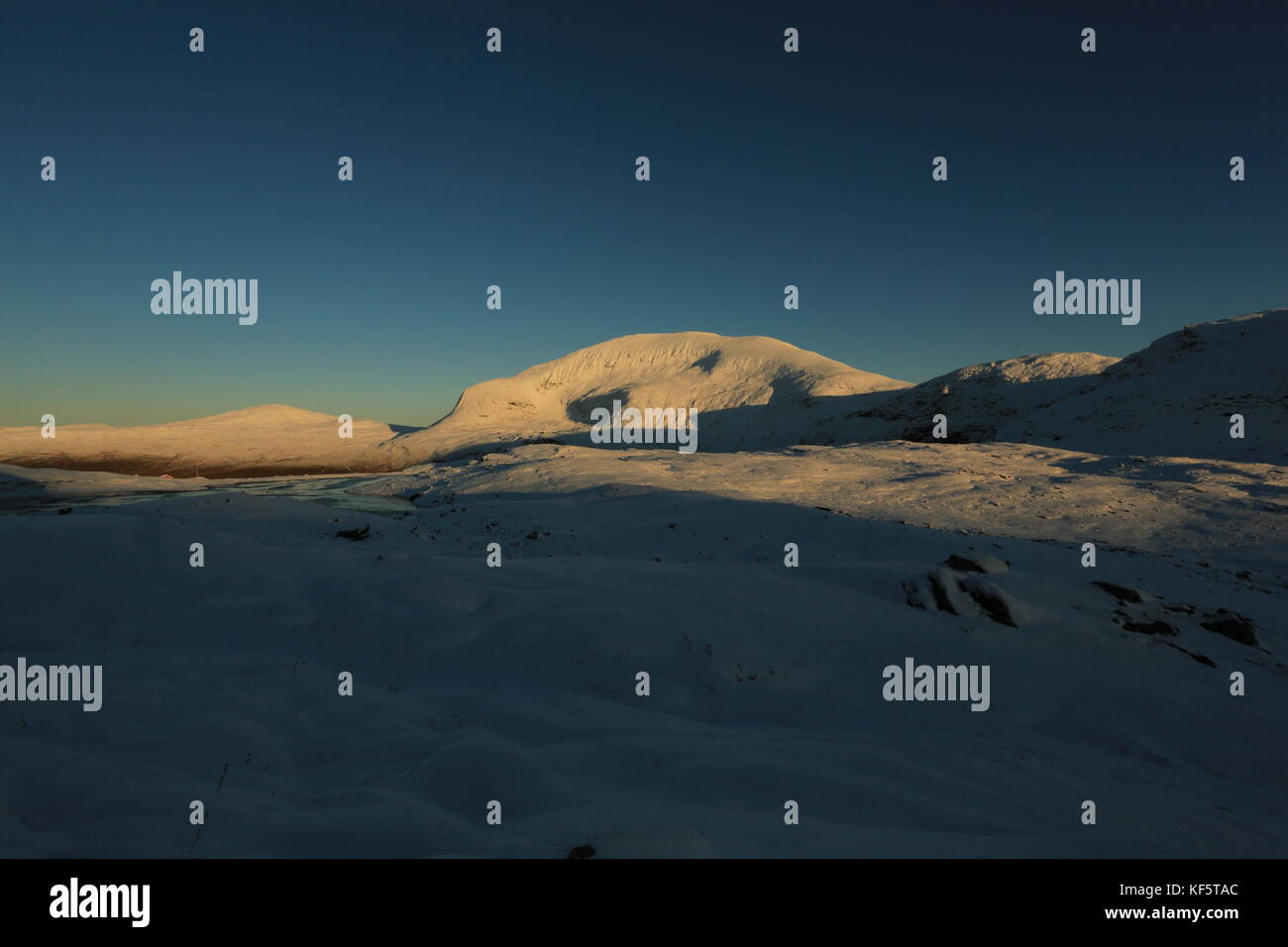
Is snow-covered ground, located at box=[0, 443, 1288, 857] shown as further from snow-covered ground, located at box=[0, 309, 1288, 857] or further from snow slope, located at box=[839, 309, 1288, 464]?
snow slope, located at box=[839, 309, 1288, 464]

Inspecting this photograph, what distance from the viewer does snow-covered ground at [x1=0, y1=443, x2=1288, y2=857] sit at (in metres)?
3.73

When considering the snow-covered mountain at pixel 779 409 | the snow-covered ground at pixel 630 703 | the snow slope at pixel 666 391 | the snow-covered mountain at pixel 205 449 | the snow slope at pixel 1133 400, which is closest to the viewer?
the snow-covered ground at pixel 630 703

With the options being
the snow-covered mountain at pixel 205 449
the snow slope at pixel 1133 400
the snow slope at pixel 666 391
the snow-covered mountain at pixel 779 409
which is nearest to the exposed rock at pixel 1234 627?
the snow slope at pixel 1133 400

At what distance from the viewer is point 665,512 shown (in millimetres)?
19875

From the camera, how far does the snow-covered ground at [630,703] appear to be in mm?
3727

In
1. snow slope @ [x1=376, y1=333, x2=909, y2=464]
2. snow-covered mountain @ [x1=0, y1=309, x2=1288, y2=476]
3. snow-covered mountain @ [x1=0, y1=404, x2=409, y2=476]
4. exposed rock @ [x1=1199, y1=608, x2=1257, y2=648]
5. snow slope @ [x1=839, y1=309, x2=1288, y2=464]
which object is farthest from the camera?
snow slope @ [x1=376, y1=333, x2=909, y2=464]

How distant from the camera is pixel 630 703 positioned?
691 centimetres

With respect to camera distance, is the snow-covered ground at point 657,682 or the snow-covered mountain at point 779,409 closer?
the snow-covered ground at point 657,682

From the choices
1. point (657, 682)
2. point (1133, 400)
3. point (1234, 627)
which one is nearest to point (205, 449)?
point (657, 682)

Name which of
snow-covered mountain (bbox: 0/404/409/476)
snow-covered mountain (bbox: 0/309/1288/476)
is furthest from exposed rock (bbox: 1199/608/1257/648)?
snow-covered mountain (bbox: 0/404/409/476)

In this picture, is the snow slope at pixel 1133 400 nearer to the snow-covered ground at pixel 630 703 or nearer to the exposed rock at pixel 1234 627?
the snow-covered ground at pixel 630 703

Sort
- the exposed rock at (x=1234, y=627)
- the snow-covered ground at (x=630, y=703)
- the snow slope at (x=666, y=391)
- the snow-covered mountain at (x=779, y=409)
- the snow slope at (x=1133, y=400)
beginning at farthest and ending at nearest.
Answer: the snow slope at (x=666, y=391) → the snow-covered mountain at (x=779, y=409) → the snow slope at (x=1133, y=400) → the exposed rock at (x=1234, y=627) → the snow-covered ground at (x=630, y=703)

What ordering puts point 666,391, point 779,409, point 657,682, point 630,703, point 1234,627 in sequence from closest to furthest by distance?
point 630,703, point 657,682, point 1234,627, point 779,409, point 666,391

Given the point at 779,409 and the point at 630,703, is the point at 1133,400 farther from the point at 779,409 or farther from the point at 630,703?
the point at 630,703
